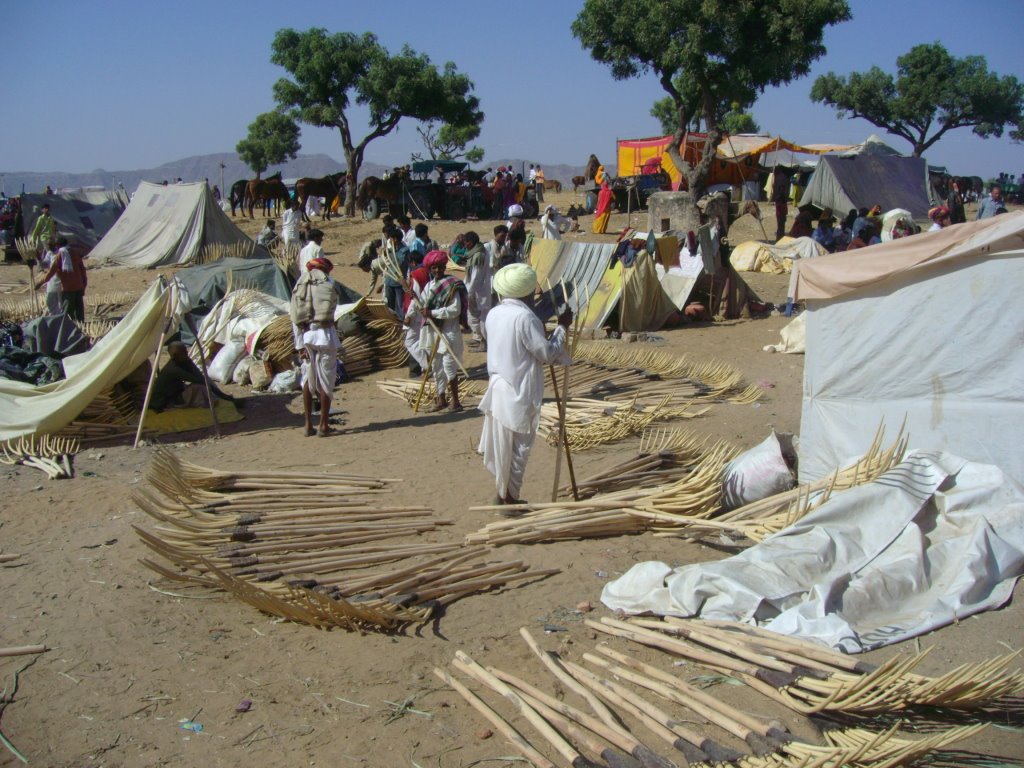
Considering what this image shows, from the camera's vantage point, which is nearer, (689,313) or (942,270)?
(942,270)

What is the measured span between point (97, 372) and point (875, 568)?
6.06m

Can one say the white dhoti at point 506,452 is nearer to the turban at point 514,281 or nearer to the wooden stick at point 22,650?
the turban at point 514,281

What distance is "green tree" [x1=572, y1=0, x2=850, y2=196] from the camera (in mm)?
17625

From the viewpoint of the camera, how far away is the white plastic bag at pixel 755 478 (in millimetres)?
5027

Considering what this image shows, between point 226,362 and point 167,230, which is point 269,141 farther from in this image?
point 226,362

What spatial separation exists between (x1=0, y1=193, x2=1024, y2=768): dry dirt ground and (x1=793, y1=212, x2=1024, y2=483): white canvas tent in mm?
1242

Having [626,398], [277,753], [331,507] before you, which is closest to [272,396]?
[626,398]

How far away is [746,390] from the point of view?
805 cm

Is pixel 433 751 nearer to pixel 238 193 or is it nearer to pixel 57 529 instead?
pixel 57 529

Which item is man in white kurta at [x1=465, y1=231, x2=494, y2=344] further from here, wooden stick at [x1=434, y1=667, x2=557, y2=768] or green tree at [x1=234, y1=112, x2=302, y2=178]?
green tree at [x1=234, y1=112, x2=302, y2=178]

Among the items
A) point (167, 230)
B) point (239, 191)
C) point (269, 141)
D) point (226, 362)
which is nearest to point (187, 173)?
point (269, 141)

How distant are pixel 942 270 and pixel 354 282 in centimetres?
1191

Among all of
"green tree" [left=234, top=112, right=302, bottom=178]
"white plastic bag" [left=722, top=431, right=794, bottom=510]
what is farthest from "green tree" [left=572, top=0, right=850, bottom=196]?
"green tree" [left=234, top=112, right=302, bottom=178]

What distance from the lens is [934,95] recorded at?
36.9m
